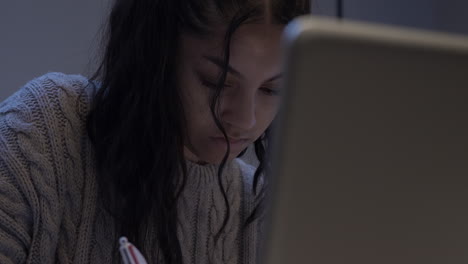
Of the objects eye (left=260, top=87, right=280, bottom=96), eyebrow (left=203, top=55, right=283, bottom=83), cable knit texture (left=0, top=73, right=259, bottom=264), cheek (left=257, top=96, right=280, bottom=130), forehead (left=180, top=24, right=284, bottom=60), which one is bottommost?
cable knit texture (left=0, top=73, right=259, bottom=264)

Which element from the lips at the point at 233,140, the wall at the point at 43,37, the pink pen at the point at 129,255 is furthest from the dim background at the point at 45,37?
the pink pen at the point at 129,255

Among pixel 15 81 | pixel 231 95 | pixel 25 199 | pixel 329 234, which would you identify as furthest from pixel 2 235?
pixel 15 81

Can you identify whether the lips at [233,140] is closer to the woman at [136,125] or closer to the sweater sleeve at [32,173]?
the woman at [136,125]

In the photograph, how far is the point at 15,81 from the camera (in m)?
1.58

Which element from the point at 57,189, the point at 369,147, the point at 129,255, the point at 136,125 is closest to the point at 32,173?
the point at 57,189

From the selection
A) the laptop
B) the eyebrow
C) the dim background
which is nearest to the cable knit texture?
the eyebrow

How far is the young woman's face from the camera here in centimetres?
78

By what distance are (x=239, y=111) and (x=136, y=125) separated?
16cm

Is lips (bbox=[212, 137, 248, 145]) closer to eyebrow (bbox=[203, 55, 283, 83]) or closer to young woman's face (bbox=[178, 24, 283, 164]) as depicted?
young woman's face (bbox=[178, 24, 283, 164])

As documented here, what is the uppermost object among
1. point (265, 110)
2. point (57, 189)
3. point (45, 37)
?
point (45, 37)

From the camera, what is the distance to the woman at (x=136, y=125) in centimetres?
79

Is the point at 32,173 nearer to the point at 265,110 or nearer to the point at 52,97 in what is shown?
the point at 52,97

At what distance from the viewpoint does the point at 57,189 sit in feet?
2.72

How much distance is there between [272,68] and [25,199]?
14.5 inches
